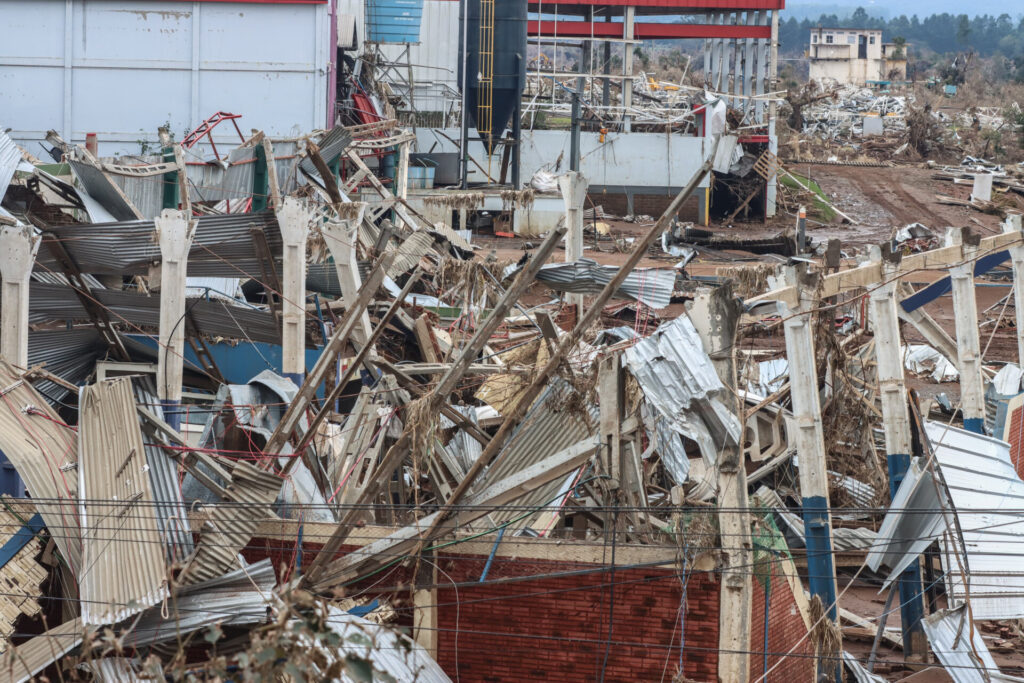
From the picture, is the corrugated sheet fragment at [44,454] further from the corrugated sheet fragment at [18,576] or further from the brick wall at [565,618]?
the brick wall at [565,618]

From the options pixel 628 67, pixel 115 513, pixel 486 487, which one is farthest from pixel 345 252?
pixel 628 67

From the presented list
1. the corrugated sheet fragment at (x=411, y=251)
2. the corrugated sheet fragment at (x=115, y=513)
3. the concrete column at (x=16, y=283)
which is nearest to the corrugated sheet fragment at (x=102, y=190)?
the corrugated sheet fragment at (x=411, y=251)

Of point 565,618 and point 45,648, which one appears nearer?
point 45,648

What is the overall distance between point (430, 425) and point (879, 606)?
5833mm

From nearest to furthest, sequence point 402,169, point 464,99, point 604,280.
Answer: point 604,280 → point 402,169 → point 464,99

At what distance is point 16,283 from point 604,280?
5.36m

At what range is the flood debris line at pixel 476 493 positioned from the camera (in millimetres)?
8539

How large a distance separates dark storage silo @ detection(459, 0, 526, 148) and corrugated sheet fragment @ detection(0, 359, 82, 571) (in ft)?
71.3

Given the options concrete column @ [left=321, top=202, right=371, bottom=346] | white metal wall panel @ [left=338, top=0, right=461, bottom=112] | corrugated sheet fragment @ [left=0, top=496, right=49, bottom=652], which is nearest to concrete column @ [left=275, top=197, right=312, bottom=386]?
concrete column @ [left=321, top=202, right=371, bottom=346]

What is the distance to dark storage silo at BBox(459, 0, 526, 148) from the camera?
30422 mm

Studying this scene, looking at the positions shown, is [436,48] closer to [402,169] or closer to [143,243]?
[402,169]

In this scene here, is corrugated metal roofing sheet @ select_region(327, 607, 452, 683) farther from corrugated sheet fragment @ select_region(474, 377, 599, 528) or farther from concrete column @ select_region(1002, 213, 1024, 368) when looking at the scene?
concrete column @ select_region(1002, 213, 1024, 368)

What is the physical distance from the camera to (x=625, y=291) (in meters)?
10.7

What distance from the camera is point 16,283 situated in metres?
11.2
